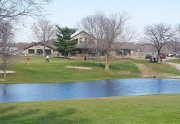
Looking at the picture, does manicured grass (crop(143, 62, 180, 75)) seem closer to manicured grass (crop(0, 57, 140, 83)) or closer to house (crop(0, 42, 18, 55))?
manicured grass (crop(0, 57, 140, 83))

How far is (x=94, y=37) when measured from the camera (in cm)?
6825

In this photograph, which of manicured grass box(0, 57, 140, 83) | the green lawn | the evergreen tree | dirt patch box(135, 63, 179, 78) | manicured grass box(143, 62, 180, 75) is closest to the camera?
manicured grass box(0, 57, 140, 83)

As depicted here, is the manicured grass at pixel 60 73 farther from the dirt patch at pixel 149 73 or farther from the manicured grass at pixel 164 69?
the manicured grass at pixel 164 69

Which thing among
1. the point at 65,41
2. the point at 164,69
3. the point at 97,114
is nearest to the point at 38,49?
the point at 65,41

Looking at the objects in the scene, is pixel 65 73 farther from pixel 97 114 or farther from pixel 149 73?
pixel 97 114

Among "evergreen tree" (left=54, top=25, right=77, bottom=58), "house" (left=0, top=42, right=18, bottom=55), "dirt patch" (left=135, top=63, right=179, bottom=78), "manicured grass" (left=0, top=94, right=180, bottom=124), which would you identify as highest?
"evergreen tree" (left=54, top=25, right=77, bottom=58)

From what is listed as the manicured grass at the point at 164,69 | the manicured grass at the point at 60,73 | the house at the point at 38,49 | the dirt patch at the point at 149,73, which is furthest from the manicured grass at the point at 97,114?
the house at the point at 38,49

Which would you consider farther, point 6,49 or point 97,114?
point 6,49

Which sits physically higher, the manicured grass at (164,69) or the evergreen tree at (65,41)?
the evergreen tree at (65,41)

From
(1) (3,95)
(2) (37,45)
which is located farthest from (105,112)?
(2) (37,45)

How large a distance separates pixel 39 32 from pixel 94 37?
31299 mm

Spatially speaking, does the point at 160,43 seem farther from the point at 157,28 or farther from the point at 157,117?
the point at 157,117

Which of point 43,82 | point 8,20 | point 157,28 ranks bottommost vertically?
point 43,82

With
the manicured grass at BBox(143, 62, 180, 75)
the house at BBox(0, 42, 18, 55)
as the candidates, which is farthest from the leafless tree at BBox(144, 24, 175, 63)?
the house at BBox(0, 42, 18, 55)
